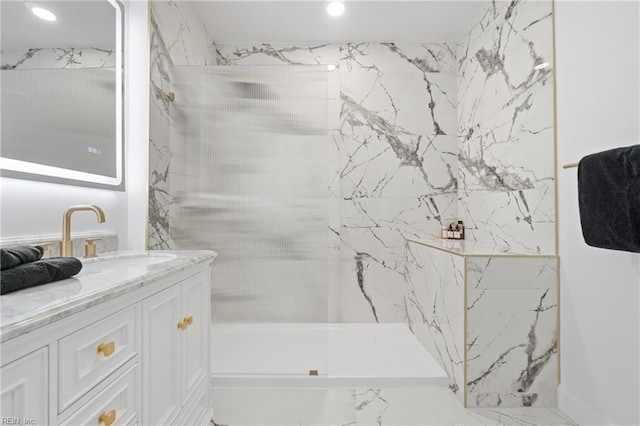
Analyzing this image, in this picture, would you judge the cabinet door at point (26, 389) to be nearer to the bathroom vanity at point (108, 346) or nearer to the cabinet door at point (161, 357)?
the bathroom vanity at point (108, 346)

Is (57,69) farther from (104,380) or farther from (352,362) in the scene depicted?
(352,362)

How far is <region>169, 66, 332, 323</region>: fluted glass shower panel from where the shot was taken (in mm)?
2033

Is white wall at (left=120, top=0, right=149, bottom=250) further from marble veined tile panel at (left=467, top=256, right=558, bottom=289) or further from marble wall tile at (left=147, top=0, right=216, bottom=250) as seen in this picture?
marble veined tile panel at (left=467, top=256, right=558, bottom=289)

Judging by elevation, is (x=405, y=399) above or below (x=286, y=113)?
below

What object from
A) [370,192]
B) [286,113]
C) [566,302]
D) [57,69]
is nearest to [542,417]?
[566,302]

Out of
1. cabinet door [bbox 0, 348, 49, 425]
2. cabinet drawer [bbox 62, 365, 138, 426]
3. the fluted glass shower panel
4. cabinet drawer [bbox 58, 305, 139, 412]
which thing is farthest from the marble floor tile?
cabinet door [bbox 0, 348, 49, 425]

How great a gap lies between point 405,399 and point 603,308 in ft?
3.47

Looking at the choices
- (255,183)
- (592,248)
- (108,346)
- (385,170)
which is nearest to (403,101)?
(385,170)

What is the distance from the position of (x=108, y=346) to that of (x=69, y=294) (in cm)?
19

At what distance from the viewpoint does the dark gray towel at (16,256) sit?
80 cm

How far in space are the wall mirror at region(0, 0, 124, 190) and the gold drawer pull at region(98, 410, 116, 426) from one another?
841mm

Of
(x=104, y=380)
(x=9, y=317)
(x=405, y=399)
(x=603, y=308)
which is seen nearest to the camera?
(x=9, y=317)

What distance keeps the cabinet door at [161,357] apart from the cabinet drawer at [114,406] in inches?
2.3

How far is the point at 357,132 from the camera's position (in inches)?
118
